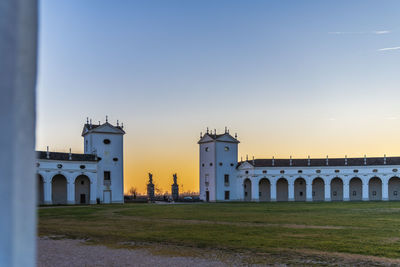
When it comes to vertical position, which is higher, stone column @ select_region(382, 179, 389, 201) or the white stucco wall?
the white stucco wall

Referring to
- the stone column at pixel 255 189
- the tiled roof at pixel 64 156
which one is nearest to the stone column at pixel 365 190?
the stone column at pixel 255 189

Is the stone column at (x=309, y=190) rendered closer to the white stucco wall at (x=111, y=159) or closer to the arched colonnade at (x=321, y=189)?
the arched colonnade at (x=321, y=189)

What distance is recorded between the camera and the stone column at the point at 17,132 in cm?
108

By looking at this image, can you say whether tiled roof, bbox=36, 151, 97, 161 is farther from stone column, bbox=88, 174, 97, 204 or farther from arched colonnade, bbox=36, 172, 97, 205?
stone column, bbox=88, 174, 97, 204

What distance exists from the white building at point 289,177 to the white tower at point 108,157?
626 inches

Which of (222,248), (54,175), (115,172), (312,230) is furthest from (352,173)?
(222,248)

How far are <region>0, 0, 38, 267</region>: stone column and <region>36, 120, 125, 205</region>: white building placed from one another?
52.8 meters

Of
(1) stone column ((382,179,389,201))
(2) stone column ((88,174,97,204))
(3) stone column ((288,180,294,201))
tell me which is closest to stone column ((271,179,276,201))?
(3) stone column ((288,180,294,201))

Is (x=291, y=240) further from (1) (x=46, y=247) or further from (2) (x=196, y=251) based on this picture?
(1) (x=46, y=247)

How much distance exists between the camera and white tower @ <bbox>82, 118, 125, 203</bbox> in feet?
193

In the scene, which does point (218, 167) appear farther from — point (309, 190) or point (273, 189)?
point (309, 190)

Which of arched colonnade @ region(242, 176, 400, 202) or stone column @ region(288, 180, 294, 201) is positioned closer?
arched colonnade @ region(242, 176, 400, 202)

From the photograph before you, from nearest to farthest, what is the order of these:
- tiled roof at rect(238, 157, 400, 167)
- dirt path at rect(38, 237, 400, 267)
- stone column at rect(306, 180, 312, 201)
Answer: dirt path at rect(38, 237, 400, 267) → tiled roof at rect(238, 157, 400, 167) → stone column at rect(306, 180, 312, 201)

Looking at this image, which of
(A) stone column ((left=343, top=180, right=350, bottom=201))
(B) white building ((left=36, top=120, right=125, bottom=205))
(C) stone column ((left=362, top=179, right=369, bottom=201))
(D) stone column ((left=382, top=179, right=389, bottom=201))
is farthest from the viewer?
(A) stone column ((left=343, top=180, right=350, bottom=201))
